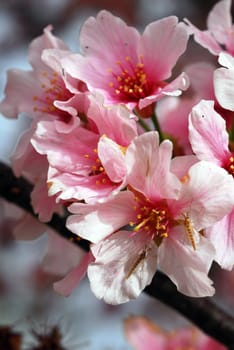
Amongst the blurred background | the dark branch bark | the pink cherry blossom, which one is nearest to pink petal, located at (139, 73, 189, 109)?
the pink cherry blossom

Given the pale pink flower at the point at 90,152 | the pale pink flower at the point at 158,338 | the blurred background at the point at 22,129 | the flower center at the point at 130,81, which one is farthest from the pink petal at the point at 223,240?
the blurred background at the point at 22,129

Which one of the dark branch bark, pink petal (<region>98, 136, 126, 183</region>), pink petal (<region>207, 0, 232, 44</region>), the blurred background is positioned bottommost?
the blurred background

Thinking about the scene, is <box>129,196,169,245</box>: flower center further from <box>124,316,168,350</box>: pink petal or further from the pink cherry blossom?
<box>124,316,168,350</box>: pink petal

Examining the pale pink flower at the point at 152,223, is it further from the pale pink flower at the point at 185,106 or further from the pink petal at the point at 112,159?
the pale pink flower at the point at 185,106

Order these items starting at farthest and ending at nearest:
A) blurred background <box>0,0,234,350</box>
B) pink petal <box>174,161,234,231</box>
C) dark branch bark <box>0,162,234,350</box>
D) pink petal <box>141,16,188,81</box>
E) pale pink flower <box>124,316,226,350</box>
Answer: blurred background <box>0,0,234,350</box> < pale pink flower <box>124,316,226,350</box> < dark branch bark <box>0,162,234,350</box> < pink petal <box>141,16,188,81</box> < pink petal <box>174,161,234,231</box>

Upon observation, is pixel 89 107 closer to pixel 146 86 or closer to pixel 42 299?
pixel 146 86

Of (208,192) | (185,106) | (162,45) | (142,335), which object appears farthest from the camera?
(142,335)

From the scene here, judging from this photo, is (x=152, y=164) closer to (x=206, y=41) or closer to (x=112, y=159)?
(x=112, y=159)

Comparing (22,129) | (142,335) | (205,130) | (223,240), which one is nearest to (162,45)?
(205,130)

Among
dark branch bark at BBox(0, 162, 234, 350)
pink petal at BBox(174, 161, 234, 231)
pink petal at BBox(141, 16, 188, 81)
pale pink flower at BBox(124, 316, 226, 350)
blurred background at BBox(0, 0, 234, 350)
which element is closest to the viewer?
pink petal at BBox(174, 161, 234, 231)

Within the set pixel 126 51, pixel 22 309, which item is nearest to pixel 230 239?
pixel 126 51
